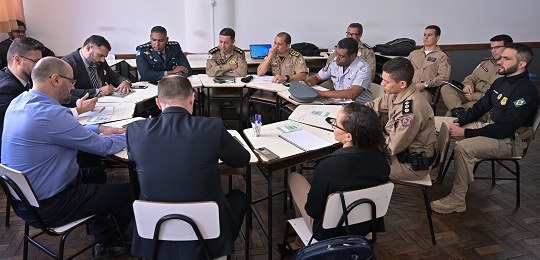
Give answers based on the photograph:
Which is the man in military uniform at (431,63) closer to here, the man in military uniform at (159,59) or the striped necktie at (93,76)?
the man in military uniform at (159,59)

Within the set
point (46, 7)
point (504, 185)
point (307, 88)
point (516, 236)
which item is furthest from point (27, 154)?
point (46, 7)

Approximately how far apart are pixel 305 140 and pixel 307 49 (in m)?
3.78

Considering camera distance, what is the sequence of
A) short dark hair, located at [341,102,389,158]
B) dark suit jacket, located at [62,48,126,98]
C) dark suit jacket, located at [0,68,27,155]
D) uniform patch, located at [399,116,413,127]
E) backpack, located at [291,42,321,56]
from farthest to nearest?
backpack, located at [291,42,321,56] → dark suit jacket, located at [62,48,126,98] → dark suit jacket, located at [0,68,27,155] → uniform patch, located at [399,116,413,127] → short dark hair, located at [341,102,389,158]

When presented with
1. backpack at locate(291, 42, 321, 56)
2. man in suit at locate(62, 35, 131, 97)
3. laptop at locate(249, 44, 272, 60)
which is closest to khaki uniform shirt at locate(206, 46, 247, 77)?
laptop at locate(249, 44, 272, 60)

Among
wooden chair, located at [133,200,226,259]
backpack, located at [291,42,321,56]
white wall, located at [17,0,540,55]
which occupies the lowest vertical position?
wooden chair, located at [133,200,226,259]

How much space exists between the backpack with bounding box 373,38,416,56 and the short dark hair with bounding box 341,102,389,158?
14.9 ft

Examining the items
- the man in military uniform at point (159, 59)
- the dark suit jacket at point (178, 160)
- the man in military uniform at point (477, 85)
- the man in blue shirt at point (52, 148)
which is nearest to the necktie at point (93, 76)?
the man in military uniform at point (159, 59)

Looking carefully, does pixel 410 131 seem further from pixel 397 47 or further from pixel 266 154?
pixel 397 47

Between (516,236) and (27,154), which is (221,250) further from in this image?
(516,236)

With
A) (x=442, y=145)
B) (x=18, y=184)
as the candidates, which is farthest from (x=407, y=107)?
(x=18, y=184)

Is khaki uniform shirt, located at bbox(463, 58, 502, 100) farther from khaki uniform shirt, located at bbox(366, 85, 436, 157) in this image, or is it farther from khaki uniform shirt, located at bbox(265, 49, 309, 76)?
khaki uniform shirt, located at bbox(366, 85, 436, 157)

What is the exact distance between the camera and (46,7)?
18.8 feet

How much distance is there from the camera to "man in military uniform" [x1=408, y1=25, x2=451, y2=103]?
16.5 feet

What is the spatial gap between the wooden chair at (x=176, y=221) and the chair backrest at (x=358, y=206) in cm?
50
